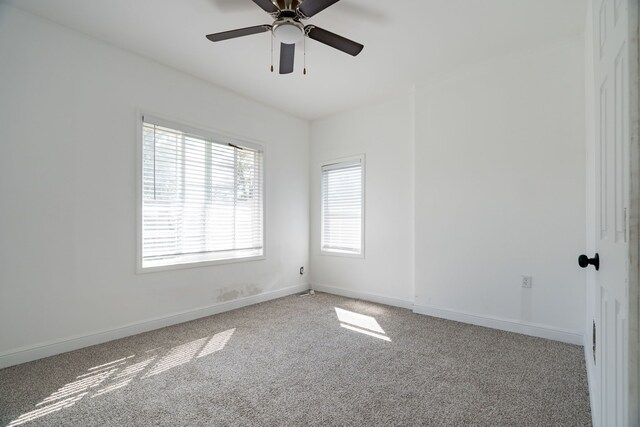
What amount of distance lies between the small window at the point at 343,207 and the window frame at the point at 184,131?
1.01 meters

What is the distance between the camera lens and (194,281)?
3619 mm

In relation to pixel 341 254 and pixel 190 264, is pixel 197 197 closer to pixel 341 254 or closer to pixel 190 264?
pixel 190 264

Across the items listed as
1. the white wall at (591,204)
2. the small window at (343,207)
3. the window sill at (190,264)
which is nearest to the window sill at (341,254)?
the small window at (343,207)

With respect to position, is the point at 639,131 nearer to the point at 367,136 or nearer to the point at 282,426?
the point at 282,426

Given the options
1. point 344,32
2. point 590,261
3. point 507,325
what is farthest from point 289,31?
point 507,325

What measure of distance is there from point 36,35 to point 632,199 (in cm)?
380

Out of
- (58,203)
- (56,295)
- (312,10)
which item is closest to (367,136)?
(312,10)

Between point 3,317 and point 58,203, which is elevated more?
point 58,203

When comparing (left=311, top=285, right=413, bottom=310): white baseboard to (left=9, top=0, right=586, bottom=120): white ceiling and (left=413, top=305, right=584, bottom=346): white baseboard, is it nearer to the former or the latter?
(left=413, top=305, right=584, bottom=346): white baseboard

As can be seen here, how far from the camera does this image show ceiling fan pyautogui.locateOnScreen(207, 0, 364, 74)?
213 centimetres

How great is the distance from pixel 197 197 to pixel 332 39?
88.8 inches

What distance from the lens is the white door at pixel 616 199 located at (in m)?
0.78

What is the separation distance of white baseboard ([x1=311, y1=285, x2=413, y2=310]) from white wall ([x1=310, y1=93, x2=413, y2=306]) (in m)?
0.01

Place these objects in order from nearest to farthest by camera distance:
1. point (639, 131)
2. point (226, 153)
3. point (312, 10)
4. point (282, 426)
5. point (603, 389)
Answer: point (639, 131) → point (603, 389) → point (282, 426) → point (312, 10) → point (226, 153)
